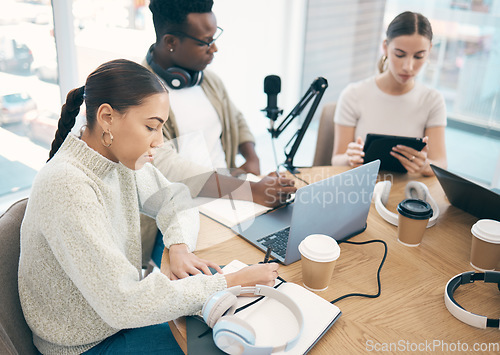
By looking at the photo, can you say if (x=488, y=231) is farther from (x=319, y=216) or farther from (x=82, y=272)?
(x=82, y=272)

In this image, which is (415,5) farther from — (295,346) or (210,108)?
(295,346)

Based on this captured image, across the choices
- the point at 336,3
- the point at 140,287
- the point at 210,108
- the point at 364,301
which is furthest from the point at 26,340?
the point at 336,3

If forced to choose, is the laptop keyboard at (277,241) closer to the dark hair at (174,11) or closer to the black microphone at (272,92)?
the black microphone at (272,92)

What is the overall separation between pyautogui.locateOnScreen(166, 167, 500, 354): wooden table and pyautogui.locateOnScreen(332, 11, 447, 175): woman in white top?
0.56 m

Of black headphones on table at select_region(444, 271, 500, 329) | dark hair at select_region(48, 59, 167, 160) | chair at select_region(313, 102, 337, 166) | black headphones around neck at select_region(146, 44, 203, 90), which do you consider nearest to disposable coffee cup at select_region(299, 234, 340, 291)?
black headphones on table at select_region(444, 271, 500, 329)

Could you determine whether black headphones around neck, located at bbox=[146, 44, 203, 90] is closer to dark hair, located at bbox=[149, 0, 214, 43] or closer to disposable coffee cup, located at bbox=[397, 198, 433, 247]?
dark hair, located at bbox=[149, 0, 214, 43]

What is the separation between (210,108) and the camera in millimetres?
1906

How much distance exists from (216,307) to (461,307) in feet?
1.79

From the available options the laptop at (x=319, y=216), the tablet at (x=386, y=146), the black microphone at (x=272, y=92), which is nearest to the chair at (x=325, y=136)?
the tablet at (x=386, y=146)

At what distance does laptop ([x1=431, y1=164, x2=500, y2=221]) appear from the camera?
1250 millimetres

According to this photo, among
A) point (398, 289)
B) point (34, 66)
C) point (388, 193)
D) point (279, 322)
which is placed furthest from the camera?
point (34, 66)

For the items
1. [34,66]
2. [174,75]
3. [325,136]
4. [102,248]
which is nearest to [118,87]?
[102,248]

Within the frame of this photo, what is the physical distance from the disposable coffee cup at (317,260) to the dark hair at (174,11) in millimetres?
1034

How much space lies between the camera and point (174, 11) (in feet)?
5.37
